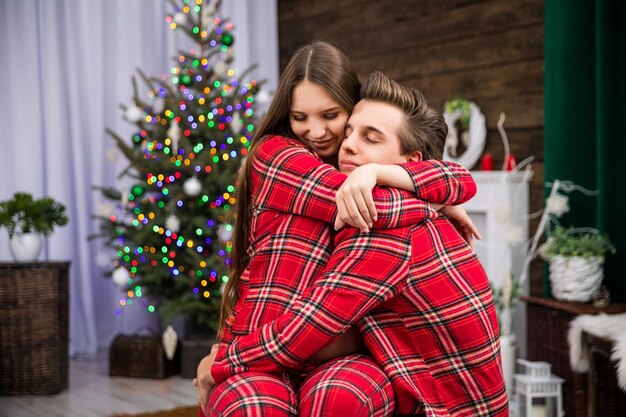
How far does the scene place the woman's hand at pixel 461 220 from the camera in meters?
1.74

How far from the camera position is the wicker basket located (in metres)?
3.74

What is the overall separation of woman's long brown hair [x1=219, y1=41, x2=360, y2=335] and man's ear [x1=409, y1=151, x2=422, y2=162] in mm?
174

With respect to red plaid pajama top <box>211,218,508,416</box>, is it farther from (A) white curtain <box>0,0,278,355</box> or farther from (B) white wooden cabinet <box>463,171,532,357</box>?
(A) white curtain <box>0,0,278,355</box>

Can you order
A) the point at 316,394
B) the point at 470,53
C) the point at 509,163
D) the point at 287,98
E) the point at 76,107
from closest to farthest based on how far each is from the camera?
1. the point at 316,394
2. the point at 287,98
3. the point at 509,163
4. the point at 470,53
5. the point at 76,107

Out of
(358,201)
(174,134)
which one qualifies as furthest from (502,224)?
(358,201)

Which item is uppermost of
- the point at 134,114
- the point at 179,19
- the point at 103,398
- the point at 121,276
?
→ the point at 179,19

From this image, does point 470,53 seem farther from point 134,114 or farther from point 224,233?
point 134,114

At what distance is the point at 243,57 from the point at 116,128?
41.1 inches

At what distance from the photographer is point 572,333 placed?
9.48 ft

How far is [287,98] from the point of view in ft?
→ 5.74

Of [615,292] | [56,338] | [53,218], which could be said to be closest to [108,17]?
[53,218]

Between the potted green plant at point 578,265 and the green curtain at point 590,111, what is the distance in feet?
0.54

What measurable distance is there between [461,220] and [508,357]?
194 cm

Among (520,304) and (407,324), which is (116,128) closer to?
(520,304)
